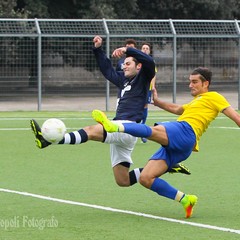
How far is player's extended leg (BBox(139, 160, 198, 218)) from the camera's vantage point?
9992 mm

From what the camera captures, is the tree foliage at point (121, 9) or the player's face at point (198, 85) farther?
the tree foliage at point (121, 9)

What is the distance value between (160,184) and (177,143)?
1.67ft

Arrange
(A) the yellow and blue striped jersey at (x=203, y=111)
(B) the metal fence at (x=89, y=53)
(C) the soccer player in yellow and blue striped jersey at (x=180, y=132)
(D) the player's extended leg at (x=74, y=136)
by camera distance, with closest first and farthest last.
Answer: (C) the soccer player in yellow and blue striped jersey at (x=180, y=132)
(A) the yellow and blue striped jersey at (x=203, y=111)
(D) the player's extended leg at (x=74, y=136)
(B) the metal fence at (x=89, y=53)

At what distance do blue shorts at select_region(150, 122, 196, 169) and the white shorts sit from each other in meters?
0.55

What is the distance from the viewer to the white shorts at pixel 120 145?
1048 cm

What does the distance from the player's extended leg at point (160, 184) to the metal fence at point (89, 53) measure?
1924 centimetres

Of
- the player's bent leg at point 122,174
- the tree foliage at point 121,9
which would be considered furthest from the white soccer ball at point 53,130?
the tree foliage at point 121,9

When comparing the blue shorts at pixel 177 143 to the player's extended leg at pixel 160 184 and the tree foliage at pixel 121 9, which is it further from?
the tree foliage at pixel 121 9

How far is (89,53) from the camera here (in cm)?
3384

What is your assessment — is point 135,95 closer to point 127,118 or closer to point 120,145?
point 127,118

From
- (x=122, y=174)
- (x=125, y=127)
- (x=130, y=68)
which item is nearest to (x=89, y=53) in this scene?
(x=130, y=68)

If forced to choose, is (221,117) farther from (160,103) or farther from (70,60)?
(160,103)

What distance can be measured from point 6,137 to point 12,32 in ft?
35.1

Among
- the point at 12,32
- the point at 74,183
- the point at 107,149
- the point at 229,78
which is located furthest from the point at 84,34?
the point at 74,183
